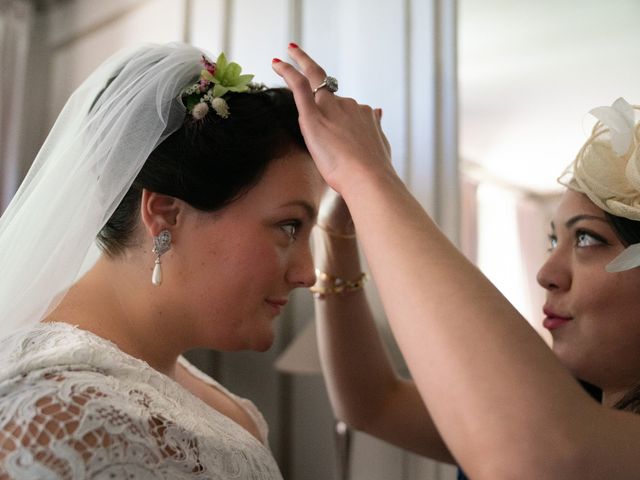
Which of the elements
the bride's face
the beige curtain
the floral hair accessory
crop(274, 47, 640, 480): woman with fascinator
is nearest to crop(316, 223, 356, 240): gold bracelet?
crop(274, 47, 640, 480): woman with fascinator

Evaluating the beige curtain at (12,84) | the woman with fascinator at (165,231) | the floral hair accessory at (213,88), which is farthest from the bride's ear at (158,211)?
the beige curtain at (12,84)

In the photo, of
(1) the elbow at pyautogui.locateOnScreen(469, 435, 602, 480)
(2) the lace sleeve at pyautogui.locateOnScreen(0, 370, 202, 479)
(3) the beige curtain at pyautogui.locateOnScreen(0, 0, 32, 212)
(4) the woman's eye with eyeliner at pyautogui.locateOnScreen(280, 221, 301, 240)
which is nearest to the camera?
(1) the elbow at pyautogui.locateOnScreen(469, 435, 602, 480)

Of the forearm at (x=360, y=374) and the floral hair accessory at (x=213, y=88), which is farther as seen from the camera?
the forearm at (x=360, y=374)

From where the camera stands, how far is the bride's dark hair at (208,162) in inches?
49.7

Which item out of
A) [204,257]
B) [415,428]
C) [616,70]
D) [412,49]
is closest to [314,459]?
[415,428]

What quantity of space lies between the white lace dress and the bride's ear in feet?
0.82

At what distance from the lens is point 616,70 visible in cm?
211

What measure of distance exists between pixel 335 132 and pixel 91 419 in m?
0.54

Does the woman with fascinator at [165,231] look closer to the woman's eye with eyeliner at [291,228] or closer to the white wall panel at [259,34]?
the woman's eye with eyeliner at [291,228]

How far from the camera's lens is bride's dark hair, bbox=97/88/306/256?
1.26m

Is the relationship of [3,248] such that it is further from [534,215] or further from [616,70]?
[616,70]

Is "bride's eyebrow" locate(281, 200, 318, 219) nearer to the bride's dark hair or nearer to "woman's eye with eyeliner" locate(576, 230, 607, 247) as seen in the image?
the bride's dark hair

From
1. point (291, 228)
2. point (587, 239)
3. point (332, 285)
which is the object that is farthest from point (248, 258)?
point (587, 239)

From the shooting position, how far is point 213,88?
1.30 meters
